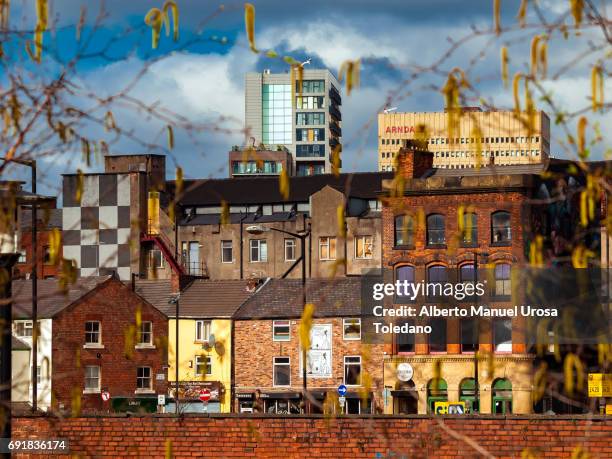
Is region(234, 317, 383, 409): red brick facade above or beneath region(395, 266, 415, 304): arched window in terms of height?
beneath

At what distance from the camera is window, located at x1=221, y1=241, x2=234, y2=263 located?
93.4 m

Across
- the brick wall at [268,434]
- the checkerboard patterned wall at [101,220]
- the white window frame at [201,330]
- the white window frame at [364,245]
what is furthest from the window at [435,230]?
the brick wall at [268,434]

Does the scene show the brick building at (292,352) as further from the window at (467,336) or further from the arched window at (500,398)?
the arched window at (500,398)

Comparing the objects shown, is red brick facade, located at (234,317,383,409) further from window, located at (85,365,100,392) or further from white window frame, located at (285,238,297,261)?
white window frame, located at (285,238,297,261)

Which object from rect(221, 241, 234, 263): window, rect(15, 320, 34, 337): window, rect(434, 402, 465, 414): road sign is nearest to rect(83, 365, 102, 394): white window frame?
rect(15, 320, 34, 337): window

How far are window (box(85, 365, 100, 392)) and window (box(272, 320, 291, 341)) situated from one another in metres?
8.61

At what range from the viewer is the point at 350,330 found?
7038cm

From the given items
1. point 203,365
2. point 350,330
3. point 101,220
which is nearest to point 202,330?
point 350,330

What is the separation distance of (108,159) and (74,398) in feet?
317

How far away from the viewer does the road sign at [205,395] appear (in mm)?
69406

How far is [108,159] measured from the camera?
10519 centimetres

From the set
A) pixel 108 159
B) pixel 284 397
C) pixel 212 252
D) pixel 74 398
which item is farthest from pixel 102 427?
pixel 108 159

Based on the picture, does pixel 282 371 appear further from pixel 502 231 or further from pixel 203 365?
pixel 203 365

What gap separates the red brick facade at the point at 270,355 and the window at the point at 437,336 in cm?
256
